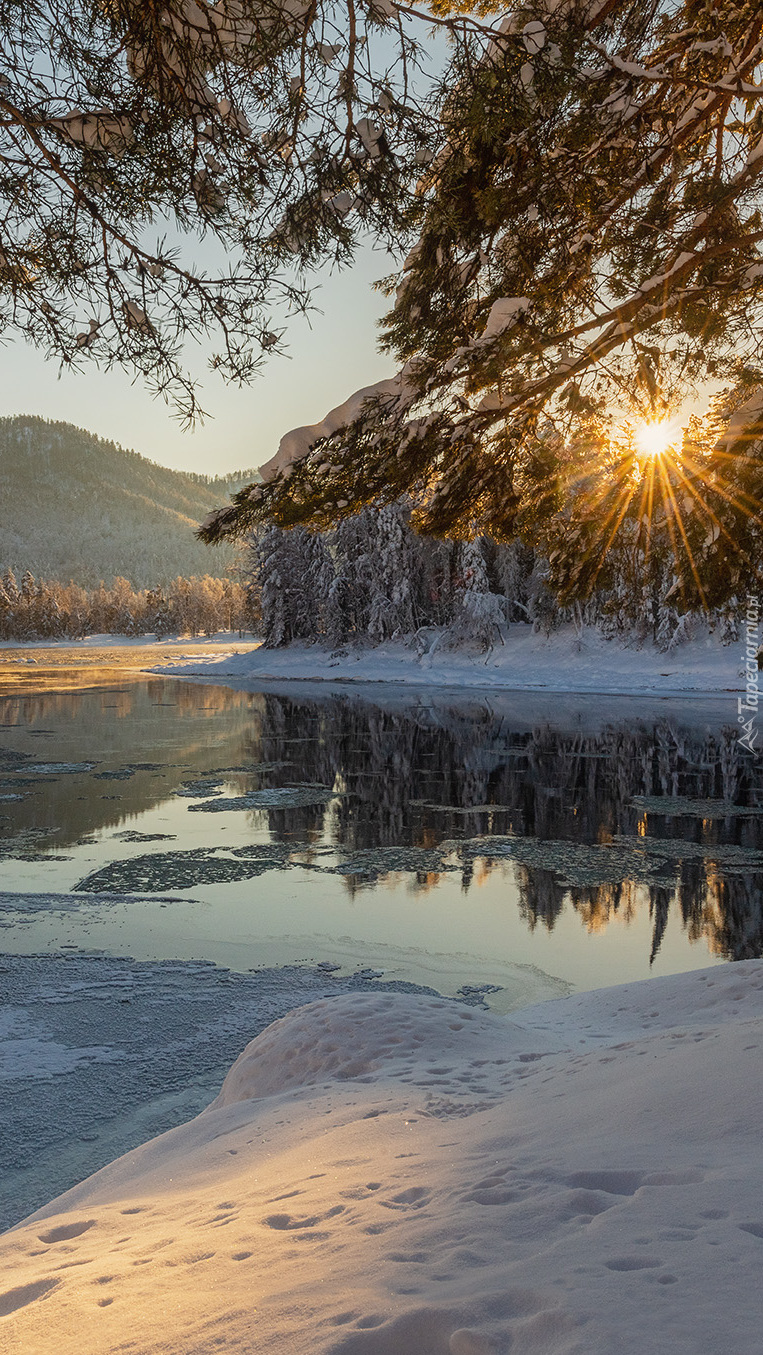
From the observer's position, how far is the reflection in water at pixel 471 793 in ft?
32.2

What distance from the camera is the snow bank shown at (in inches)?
70.6

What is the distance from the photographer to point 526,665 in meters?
44.3

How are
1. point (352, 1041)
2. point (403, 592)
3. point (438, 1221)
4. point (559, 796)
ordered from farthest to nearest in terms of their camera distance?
point (403, 592)
point (559, 796)
point (352, 1041)
point (438, 1221)

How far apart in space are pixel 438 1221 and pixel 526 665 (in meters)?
42.7

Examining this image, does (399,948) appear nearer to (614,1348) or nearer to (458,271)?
(458,271)

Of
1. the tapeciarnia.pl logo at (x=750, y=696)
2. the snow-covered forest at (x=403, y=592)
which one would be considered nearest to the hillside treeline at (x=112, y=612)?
the snow-covered forest at (x=403, y=592)

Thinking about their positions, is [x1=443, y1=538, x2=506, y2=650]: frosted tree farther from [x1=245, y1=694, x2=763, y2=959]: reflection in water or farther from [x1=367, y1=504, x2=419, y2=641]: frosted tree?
[x1=245, y1=694, x2=763, y2=959]: reflection in water

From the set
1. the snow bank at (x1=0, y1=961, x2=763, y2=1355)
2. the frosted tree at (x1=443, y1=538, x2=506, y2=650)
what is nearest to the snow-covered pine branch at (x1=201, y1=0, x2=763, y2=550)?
the snow bank at (x1=0, y1=961, x2=763, y2=1355)

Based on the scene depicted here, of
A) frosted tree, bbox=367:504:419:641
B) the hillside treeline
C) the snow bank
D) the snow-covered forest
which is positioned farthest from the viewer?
the hillside treeline

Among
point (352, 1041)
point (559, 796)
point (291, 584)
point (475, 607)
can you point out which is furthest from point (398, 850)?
point (291, 584)

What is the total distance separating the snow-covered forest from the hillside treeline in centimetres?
4521

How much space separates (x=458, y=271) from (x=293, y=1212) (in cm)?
548

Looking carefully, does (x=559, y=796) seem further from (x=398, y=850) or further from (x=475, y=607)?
(x=475, y=607)

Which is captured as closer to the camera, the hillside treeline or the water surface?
the water surface
